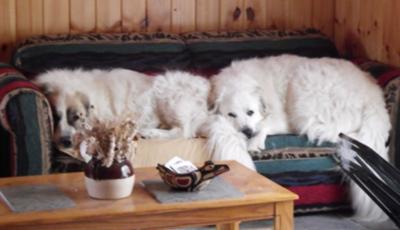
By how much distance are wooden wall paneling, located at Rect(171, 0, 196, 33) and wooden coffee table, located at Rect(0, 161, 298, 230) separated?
2.03 meters

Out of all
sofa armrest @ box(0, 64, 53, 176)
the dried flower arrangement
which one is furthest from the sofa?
the dried flower arrangement

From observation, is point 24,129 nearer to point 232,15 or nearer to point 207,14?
point 207,14

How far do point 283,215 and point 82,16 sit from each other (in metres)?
2.27

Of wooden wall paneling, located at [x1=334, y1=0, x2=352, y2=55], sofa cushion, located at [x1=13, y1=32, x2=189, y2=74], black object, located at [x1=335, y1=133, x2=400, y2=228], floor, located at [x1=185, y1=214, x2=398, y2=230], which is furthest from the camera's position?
wooden wall paneling, located at [x1=334, y1=0, x2=352, y2=55]

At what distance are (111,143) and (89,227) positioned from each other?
0.27 meters

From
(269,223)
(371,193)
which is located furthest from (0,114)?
(371,193)

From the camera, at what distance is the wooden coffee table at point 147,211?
1.92m

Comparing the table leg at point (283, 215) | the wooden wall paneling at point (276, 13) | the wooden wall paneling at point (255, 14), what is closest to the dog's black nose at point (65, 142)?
the table leg at point (283, 215)

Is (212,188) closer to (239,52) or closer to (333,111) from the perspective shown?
(333,111)

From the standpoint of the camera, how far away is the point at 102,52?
372cm

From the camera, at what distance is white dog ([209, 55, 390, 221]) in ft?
10.7

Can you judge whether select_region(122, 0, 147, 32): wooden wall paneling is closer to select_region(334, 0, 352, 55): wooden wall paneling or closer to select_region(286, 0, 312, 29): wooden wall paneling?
select_region(286, 0, 312, 29): wooden wall paneling

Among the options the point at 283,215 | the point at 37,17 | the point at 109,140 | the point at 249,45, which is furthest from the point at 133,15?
the point at 283,215

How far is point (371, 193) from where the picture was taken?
84.7 inches
